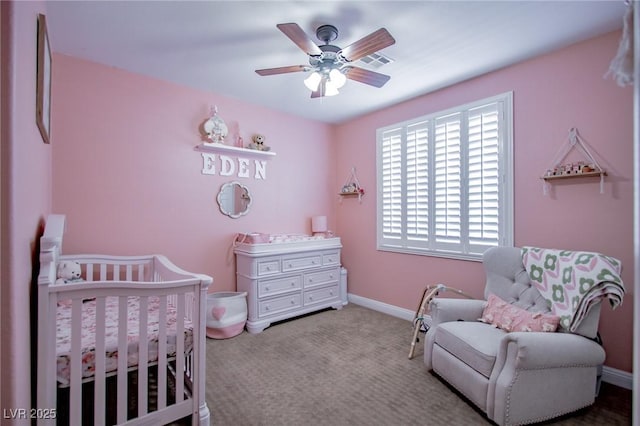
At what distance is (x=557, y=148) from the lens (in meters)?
2.36

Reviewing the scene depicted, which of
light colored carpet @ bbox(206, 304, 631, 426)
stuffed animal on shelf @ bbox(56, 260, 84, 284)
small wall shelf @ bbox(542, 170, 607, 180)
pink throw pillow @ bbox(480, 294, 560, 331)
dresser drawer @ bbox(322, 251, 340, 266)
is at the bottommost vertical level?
light colored carpet @ bbox(206, 304, 631, 426)

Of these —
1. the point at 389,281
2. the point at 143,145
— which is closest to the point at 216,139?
the point at 143,145

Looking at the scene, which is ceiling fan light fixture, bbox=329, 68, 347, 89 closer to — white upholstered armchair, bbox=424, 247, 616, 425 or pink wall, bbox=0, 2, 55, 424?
pink wall, bbox=0, 2, 55, 424

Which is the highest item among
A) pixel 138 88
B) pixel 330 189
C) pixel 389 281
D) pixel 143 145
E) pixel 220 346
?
pixel 138 88

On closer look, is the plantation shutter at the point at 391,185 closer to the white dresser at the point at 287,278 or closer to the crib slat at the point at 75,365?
the white dresser at the point at 287,278

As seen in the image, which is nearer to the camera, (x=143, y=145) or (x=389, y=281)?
(x=143, y=145)

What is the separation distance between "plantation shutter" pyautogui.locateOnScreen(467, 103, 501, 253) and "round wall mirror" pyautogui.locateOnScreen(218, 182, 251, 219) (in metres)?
2.38

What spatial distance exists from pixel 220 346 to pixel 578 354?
8.62 ft

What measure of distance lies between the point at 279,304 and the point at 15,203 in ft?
8.47

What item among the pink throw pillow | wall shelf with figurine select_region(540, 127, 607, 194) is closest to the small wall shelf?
wall shelf with figurine select_region(540, 127, 607, 194)

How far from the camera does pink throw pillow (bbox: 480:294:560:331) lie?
1.91 metres

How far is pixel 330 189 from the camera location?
438cm

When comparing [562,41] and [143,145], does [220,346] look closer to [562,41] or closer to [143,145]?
[143,145]

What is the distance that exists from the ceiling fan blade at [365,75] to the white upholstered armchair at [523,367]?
1.86m
